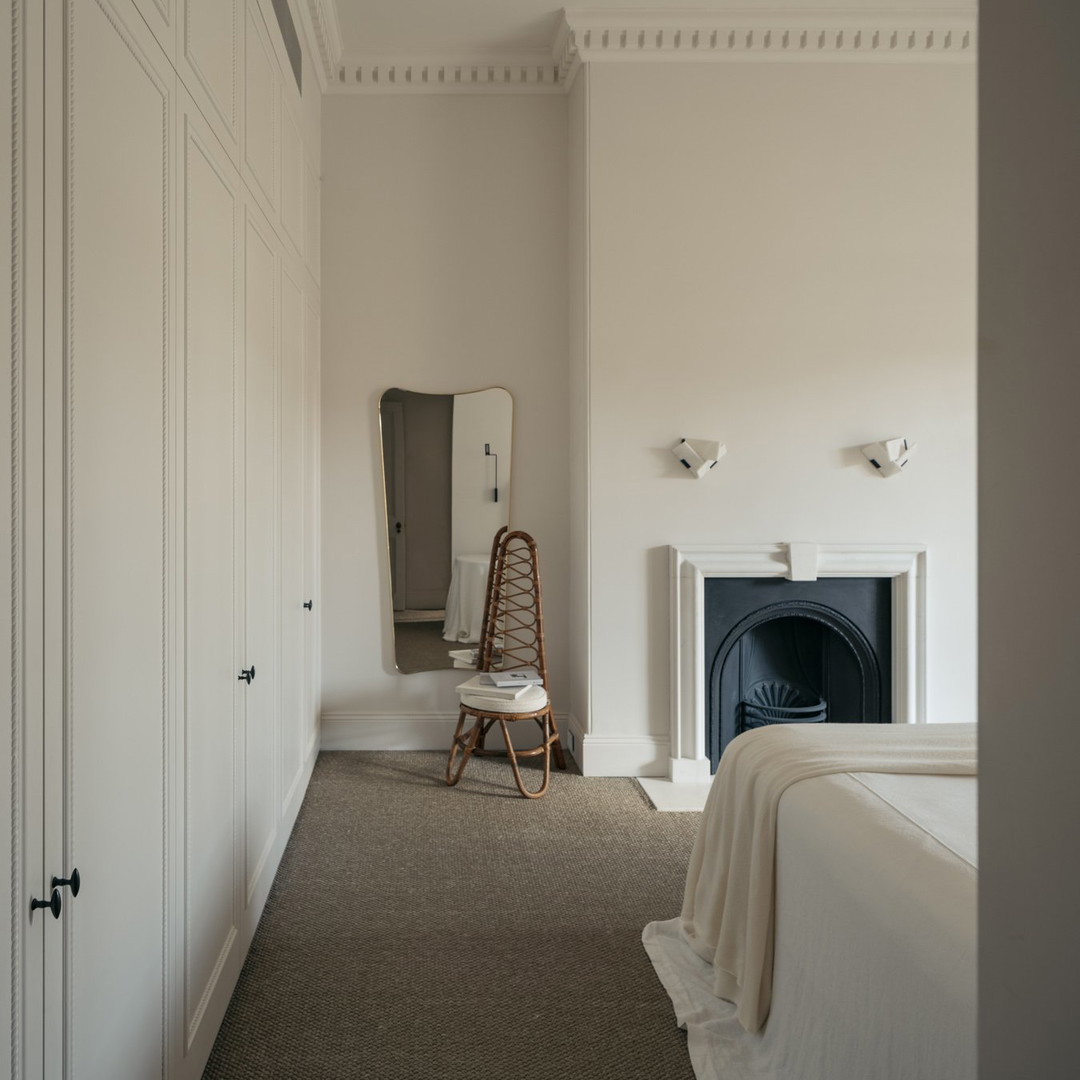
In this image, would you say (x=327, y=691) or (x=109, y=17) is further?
(x=327, y=691)

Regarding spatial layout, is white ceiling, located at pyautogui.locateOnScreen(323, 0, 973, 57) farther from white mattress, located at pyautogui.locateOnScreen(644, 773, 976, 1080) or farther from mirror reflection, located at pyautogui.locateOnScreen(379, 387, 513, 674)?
white mattress, located at pyautogui.locateOnScreen(644, 773, 976, 1080)

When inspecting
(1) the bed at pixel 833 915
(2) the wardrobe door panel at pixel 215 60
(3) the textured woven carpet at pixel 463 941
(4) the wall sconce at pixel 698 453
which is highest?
(2) the wardrobe door panel at pixel 215 60

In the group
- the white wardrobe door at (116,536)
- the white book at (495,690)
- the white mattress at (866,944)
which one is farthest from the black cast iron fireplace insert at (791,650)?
the white wardrobe door at (116,536)

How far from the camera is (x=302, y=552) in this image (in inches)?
137

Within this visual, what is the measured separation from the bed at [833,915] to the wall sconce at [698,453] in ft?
5.72

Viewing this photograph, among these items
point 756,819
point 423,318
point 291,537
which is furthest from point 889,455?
point 291,537

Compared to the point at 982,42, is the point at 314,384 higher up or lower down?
higher up

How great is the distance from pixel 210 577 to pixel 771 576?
8.48 ft

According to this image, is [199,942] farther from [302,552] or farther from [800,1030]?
[302,552]

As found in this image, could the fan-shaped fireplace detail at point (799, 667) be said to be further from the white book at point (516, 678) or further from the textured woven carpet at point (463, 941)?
the white book at point (516, 678)

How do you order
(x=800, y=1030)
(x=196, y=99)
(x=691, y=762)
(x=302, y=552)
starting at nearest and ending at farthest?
(x=800, y=1030)
(x=196, y=99)
(x=302, y=552)
(x=691, y=762)

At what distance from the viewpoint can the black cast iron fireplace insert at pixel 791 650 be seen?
150 inches

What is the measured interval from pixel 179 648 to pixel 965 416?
3489mm

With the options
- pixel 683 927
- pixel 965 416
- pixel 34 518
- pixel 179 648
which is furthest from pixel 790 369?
pixel 34 518
